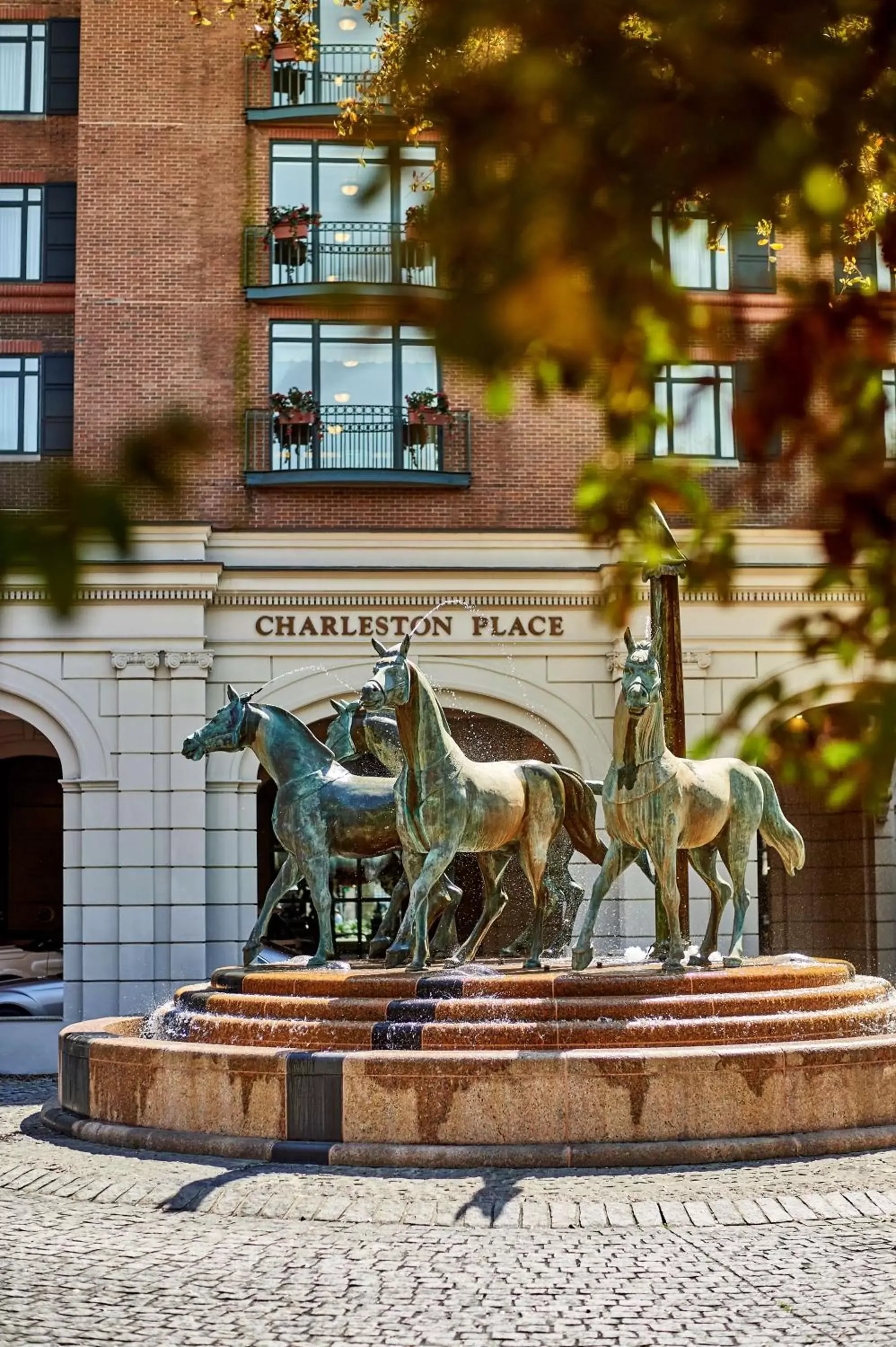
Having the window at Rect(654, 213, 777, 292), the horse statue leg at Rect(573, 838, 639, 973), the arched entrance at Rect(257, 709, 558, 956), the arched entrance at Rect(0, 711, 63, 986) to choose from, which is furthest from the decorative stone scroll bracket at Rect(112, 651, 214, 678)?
the horse statue leg at Rect(573, 838, 639, 973)

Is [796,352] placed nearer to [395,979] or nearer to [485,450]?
[395,979]

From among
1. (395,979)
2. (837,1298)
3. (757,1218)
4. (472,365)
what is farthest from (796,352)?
(395,979)

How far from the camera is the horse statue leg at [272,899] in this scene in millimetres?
12914

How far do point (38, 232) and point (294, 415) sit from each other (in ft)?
15.4

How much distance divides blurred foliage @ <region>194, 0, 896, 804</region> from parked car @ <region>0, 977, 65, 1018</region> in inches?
746

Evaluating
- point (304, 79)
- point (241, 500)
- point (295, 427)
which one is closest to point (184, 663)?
point (241, 500)

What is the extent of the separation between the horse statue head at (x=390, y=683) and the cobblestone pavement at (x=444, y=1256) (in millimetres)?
3107

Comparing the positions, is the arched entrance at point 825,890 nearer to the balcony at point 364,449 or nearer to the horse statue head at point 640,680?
the balcony at point 364,449

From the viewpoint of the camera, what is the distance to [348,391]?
76.8 feet

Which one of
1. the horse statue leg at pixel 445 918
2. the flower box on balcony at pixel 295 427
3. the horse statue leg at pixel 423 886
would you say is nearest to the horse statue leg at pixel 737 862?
the horse statue leg at pixel 445 918

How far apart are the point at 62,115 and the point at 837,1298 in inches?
846

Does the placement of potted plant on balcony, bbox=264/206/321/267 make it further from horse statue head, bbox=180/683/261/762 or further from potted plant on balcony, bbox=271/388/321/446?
horse statue head, bbox=180/683/261/762

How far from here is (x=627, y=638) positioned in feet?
30.8

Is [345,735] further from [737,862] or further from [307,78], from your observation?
[307,78]
